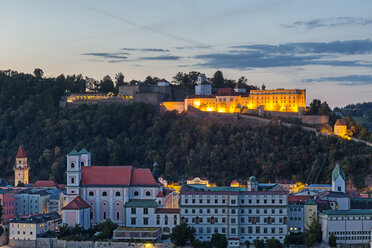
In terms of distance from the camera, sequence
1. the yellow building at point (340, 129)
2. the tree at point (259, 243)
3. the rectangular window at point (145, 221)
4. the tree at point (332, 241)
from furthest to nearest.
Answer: the yellow building at point (340, 129), the rectangular window at point (145, 221), the tree at point (259, 243), the tree at point (332, 241)

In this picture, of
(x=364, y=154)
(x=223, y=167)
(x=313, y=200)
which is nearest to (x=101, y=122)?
(x=223, y=167)

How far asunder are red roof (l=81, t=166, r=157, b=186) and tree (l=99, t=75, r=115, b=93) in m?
50.4

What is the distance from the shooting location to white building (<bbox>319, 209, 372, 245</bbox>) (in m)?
66.1

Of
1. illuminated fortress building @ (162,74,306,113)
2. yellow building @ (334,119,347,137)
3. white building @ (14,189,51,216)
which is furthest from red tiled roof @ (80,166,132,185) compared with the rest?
illuminated fortress building @ (162,74,306,113)

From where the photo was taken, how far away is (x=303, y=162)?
306 feet

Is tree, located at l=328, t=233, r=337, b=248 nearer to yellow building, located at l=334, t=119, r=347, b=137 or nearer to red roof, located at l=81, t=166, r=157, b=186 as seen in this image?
red roof, located at l=81, t=166, r=157, b=186

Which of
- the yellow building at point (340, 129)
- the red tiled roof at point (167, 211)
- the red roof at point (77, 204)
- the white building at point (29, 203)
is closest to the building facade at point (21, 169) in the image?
the white building at point (29, 203)

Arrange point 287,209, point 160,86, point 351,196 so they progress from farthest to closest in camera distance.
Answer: point 160,86, point 351,196, point 287,209

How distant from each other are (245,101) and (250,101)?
805mm

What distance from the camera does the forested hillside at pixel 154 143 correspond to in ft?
306

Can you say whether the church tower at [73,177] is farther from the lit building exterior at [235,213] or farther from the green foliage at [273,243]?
the green foliage at [273,243]

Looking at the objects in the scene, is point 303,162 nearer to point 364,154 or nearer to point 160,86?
point 364,154

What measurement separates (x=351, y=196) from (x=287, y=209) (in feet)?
43.8

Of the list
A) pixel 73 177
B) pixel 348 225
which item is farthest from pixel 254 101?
pixel 348 225
